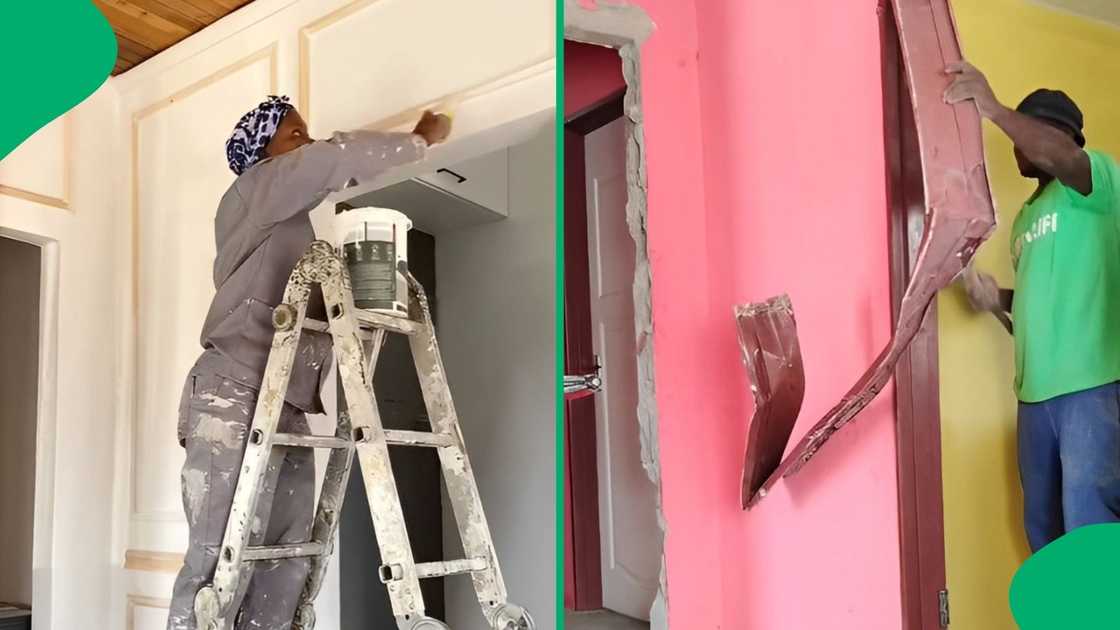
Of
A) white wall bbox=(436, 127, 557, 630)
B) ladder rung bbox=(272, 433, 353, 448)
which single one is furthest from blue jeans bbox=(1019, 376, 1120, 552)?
ladder rung bbox=(272, 433, 353, 448)

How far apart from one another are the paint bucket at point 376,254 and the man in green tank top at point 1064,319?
0.76 m

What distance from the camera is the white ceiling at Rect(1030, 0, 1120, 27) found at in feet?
3.72

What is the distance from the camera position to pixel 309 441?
3.86 feet

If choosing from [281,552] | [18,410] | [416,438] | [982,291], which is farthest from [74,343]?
[982,291]

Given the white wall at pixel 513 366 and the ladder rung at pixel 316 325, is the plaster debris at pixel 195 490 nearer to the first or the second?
the ladder rung at pixel 316 325

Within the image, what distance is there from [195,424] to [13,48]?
0.45m

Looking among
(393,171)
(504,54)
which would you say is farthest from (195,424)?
(504,54)

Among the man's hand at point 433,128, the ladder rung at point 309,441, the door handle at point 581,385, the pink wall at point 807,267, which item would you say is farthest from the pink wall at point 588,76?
the ladder rung at point 309,441

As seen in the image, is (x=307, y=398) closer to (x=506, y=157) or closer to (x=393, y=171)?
(x=393, y=171)

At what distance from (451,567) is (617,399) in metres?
0.47

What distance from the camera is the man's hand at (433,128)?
4.37 ft

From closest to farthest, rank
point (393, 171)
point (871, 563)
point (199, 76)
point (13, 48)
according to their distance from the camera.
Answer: point (13, 48), point (199, 76), point (393, 171), point (871, 563)

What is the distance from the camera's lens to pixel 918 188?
1389 millimetres

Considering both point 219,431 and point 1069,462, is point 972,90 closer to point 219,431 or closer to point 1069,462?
point 1069,462
